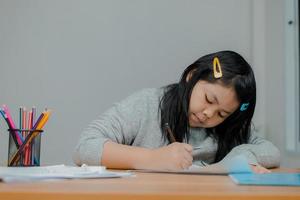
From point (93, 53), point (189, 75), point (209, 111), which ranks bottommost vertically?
point (209, 111)

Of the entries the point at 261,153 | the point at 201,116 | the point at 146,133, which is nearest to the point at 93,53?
the point at 146,133

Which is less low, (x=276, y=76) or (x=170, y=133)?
(x=276, y=76)

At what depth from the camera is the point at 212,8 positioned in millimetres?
1689

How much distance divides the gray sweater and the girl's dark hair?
0.08 feet

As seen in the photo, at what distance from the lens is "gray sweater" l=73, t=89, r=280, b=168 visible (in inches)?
41.4

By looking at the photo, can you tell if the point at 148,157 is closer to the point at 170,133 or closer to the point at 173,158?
the point at 173,158

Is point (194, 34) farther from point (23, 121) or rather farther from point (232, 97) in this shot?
point (23, 121)

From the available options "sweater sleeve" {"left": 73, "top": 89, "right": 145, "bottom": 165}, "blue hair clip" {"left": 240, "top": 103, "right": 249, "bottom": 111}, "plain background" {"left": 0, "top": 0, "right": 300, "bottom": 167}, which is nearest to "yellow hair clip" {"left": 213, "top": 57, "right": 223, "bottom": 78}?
"blue hair clip" {"left": 240, "top": 103, "right": 249, "bottom": 111}

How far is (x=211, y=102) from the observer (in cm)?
113

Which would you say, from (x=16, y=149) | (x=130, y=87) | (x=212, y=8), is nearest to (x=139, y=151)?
(x=16, y=149)

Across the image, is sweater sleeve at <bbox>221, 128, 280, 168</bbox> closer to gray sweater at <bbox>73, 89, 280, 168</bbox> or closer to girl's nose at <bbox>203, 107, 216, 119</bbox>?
gray sweater at <bbox>73, 89, 280, 168</bbox>

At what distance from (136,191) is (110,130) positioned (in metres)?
0.65

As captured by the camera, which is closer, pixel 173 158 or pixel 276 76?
pixel 173 158

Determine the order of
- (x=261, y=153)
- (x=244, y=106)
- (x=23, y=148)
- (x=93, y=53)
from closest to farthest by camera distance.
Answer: (x=23, y=148) < (x=261, y=153) < (x=244, y=106) < (x=93, y=53)
